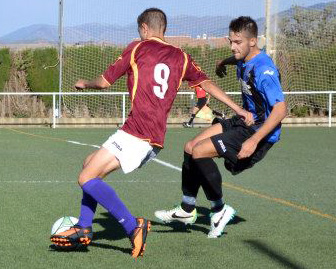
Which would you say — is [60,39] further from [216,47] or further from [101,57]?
[216,47]

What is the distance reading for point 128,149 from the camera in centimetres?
649

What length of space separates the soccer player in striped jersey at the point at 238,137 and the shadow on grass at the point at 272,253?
0.41 m

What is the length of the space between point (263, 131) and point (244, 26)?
0.96m

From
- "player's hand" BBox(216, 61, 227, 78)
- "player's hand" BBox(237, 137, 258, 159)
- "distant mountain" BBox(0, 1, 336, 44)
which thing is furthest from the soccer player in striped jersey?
"distant mountain" BBox(0, 1, 336, 44)

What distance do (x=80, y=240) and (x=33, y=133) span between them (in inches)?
644

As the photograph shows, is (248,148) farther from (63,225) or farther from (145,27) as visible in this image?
(63,225)

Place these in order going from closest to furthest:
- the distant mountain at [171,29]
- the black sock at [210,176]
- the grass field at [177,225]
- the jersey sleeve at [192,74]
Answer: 1. the grass field at [177,225]
2. the jersey sleeve at [192,74]
3. the black sock at [210,176]
4. the distant mountain at [171,29]

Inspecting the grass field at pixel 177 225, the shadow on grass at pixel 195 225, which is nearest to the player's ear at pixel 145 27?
the grass field at pixel 177 225

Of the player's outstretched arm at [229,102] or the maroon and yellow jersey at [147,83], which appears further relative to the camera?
the player's outstretched arm at [229,102]

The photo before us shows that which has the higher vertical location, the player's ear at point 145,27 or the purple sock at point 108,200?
the player's ear at point 145,27

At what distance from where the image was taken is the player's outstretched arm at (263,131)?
704cm

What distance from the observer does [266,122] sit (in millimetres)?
7070

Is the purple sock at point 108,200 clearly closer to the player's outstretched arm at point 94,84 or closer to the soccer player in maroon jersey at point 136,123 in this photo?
the soccer player in maroon jersey at point 136,123

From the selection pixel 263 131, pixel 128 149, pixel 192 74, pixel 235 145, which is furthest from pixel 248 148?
pixel 128 149
